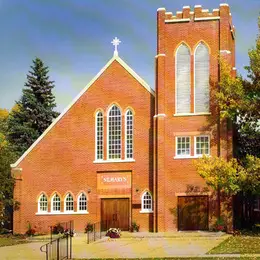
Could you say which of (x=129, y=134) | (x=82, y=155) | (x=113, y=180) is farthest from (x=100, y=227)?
(x=129, y=134)

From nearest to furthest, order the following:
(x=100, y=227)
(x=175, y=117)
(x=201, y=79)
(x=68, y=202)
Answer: (x=175, y=117)
(x=201, y=79)
(x=100, y=227)
(x=68, y=202)

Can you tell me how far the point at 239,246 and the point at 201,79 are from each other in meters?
13.2

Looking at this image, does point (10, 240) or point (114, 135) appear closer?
point (10, 240)

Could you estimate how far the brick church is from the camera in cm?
3731

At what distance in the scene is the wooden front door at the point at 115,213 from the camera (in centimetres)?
3859

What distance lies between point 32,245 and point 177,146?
1063cm

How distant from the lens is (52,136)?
132 feet

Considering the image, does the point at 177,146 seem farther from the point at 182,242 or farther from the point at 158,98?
the point at 182,242

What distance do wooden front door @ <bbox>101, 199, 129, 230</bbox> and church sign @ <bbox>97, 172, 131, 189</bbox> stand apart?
0.86 meters

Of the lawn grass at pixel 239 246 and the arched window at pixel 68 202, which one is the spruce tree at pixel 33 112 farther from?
the lawn grass at pixel 239 246

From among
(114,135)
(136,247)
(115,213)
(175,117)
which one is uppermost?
(175,117)

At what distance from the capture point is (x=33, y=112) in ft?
164

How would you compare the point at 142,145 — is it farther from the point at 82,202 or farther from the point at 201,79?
the point at 201,79

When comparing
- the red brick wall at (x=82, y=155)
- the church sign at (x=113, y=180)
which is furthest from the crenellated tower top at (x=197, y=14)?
the church sign at (x=113, y=180)
